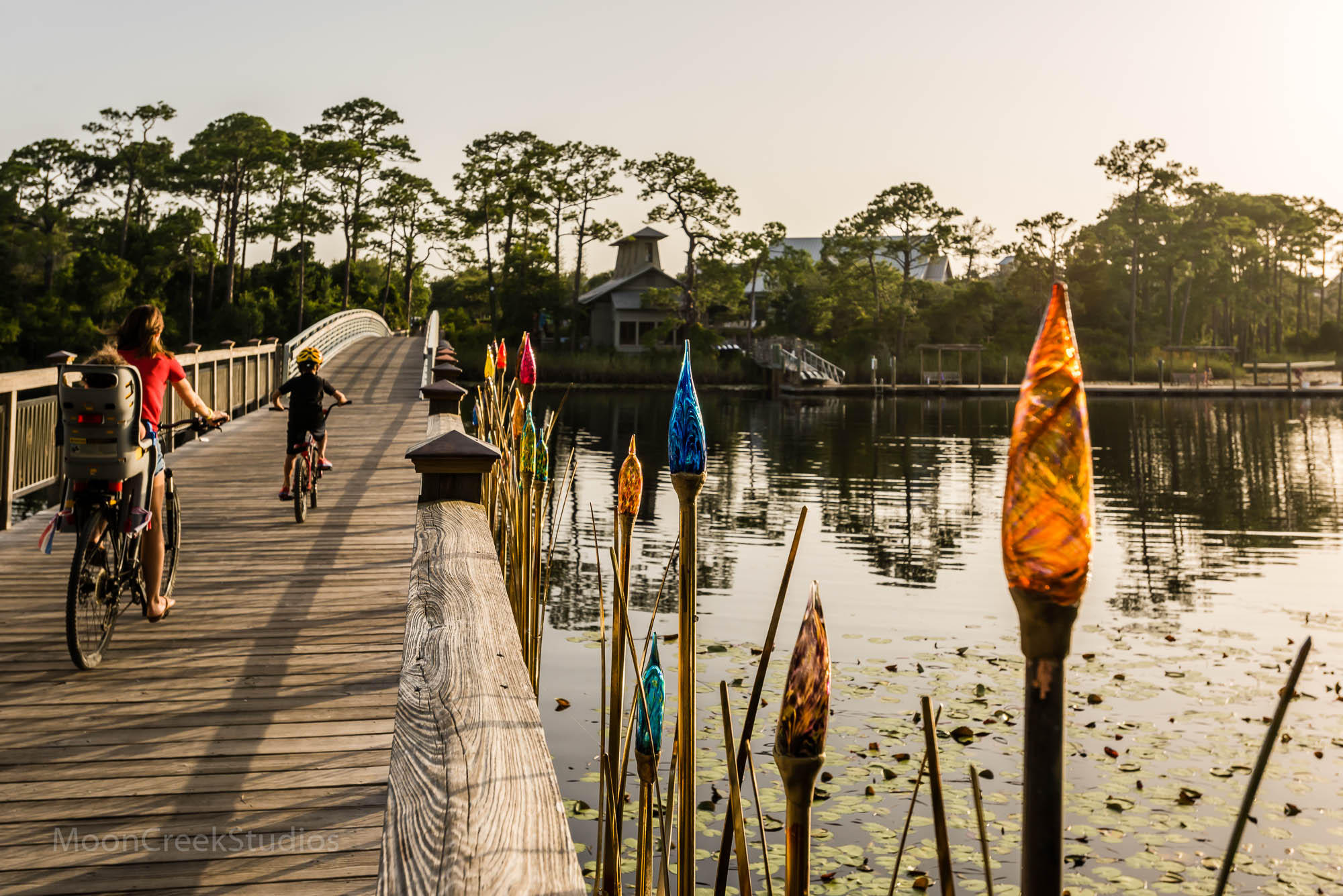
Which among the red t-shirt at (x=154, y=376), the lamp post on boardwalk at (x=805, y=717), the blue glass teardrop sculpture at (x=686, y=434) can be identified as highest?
the red t-shirt at (x=154, y=376)

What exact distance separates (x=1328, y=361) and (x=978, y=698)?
72.0 meters

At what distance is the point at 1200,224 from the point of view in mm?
61688

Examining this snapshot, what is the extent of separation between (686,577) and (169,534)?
14.7 ft

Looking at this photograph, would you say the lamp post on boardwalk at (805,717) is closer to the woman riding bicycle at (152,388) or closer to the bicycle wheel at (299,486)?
the woman riding bicycle at (152,388)

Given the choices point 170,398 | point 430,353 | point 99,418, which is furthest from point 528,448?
point 430,353

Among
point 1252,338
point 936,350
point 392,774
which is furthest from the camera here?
point 1252,338

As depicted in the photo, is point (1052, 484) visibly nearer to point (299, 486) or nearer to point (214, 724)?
point (214, 724)

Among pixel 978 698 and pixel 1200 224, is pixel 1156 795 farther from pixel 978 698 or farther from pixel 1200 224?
pixel 1200 224

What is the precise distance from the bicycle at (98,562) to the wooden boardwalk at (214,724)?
0.51 feet

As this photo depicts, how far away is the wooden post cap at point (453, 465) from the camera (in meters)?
3.70

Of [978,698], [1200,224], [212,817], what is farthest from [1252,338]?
[212,817]

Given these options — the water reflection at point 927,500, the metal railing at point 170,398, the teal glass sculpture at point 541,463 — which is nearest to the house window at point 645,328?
the water reflection at point 927,500

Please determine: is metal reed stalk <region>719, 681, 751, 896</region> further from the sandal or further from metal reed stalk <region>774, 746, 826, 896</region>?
the sandal

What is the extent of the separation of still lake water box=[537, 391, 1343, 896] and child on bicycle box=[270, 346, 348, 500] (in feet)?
8.43
